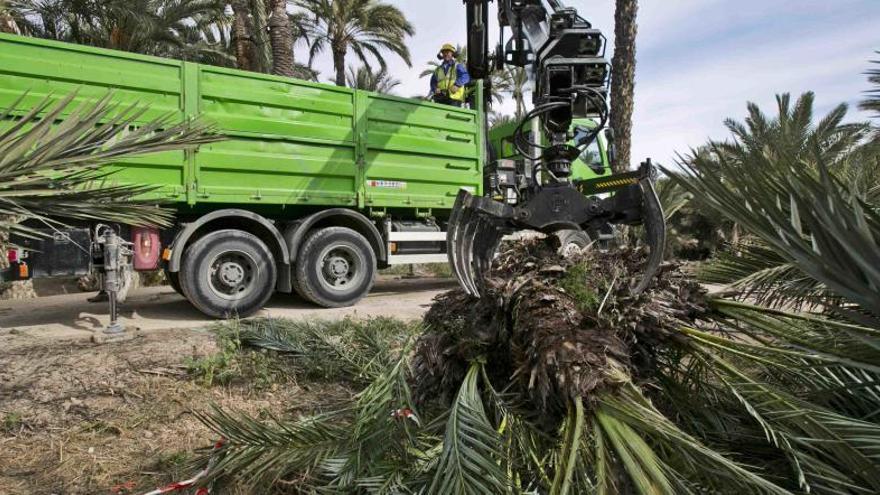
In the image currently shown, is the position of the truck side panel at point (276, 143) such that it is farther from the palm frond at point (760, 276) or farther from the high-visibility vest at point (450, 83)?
the palm frond at point (760, 276)

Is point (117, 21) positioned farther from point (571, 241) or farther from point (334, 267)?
point (571, 241)

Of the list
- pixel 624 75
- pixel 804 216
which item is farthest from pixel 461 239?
pixel 624 75

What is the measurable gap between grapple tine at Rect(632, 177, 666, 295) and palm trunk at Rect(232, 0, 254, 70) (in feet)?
43.8

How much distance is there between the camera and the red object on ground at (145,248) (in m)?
6.50

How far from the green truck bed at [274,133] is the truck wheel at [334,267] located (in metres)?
0.49

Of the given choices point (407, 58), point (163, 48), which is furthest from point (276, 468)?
point (407, 58)

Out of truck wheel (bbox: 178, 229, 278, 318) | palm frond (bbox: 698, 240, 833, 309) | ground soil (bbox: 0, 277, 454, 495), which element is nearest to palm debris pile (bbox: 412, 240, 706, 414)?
palm frond (bbox: 698, 240, 833, 309)

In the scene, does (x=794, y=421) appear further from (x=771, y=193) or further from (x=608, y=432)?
(x=771, y=193)

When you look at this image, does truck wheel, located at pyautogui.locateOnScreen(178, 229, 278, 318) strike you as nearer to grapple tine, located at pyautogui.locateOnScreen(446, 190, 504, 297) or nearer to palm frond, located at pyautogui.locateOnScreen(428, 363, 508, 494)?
grapple tine, located at pyautogui.locateOnScreen(446, 190, 504, 297)

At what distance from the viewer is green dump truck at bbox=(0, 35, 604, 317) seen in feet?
20.2

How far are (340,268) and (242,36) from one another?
877cm

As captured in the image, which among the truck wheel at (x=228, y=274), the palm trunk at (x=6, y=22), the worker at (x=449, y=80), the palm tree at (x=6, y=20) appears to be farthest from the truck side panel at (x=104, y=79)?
the palm trunk at (x=6, y=22)

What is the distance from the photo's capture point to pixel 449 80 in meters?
9.05

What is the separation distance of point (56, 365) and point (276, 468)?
3.18 meters
